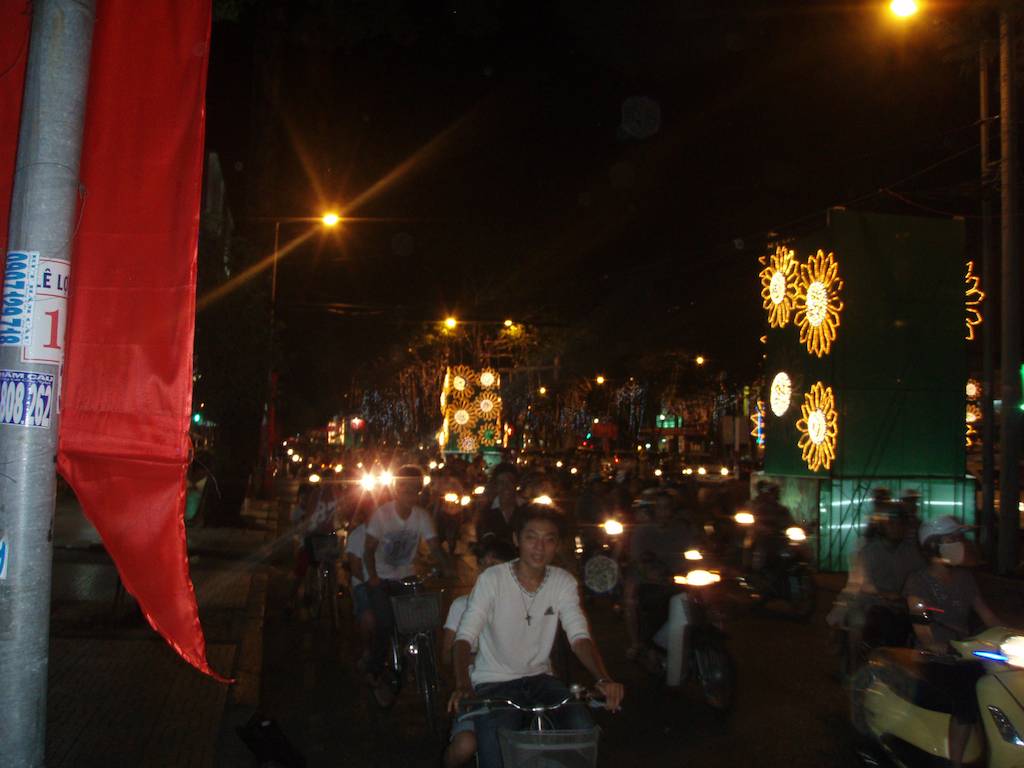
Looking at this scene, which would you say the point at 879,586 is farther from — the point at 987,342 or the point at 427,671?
the point at 987,342

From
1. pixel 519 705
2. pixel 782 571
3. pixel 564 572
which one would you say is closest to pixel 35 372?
pixel 519 705

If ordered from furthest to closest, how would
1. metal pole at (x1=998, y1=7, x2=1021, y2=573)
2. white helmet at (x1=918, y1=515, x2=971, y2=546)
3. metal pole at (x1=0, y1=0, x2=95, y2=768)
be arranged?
metal pole at (x1=998, y1=7, x2=1021, y2=573) → white helmet at (x1=918, y1=515, x2=971, y2=546) → metal pole at (x1=0, y1=0, x2=95, y2=768)

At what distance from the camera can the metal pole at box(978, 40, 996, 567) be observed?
16812 mm

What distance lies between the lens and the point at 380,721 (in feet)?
28.0

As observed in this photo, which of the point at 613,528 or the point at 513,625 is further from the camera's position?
the point at 613,528

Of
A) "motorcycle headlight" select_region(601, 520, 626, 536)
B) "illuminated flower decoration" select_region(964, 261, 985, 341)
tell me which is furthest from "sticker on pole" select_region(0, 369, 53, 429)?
"illuminated flower decoration" select_region(964, 261, 985, 341)

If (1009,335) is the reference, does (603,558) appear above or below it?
below

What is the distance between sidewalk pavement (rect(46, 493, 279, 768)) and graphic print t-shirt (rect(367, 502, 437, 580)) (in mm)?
1521

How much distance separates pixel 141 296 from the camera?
12.6 ft

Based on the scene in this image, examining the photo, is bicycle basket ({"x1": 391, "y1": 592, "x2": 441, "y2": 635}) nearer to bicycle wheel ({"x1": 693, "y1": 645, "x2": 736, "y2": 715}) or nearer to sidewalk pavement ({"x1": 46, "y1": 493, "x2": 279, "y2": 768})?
sidewalk pavement ({"x1": 46, "y1": 493, "x2": 279, "y2": 768})

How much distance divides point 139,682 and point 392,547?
7.55 feet

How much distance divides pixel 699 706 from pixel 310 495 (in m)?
7.14

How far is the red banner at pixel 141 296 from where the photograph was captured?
12.4 feet

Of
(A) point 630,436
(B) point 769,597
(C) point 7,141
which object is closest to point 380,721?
(C) point 7,141
